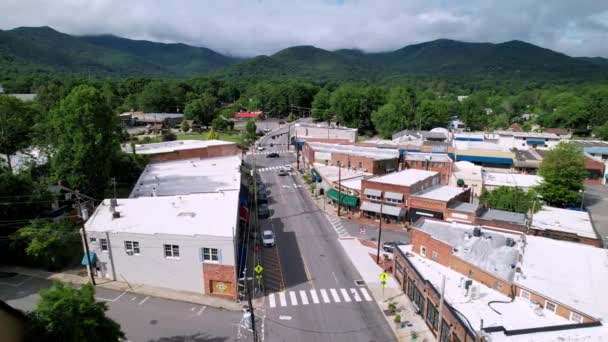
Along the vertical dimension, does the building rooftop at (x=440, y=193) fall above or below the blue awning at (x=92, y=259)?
above

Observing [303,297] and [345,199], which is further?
[345,199]

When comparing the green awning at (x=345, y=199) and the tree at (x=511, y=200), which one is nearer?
the tree at (x=511, y=200)

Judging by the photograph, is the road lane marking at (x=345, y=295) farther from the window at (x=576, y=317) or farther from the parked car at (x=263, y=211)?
the parked car at (x=263, y=211)

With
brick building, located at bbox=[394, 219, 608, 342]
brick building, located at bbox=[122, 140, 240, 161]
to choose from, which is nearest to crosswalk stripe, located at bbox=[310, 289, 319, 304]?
brick building, located at bbox=[394, 219, 608, 342]

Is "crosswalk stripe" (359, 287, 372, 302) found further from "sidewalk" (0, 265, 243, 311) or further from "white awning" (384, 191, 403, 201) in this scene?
"white awning" (384, 191, 403, 201)

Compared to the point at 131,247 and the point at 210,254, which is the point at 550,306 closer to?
the point at 210,254

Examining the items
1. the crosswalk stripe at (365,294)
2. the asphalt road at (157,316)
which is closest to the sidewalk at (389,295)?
the crosswalk stripe at (365,294)

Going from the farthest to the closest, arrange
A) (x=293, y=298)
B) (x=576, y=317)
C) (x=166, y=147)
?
(x=166, y=147) → (x=293, y=298) → (x=576, y=317)

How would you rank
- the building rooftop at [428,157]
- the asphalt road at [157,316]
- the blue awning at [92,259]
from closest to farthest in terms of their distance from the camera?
the asphalt road at [157,316] < the blue awning at [92,259] < the building rooftop at [428,157]

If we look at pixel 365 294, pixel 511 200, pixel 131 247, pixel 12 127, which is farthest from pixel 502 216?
pixel 12 127
